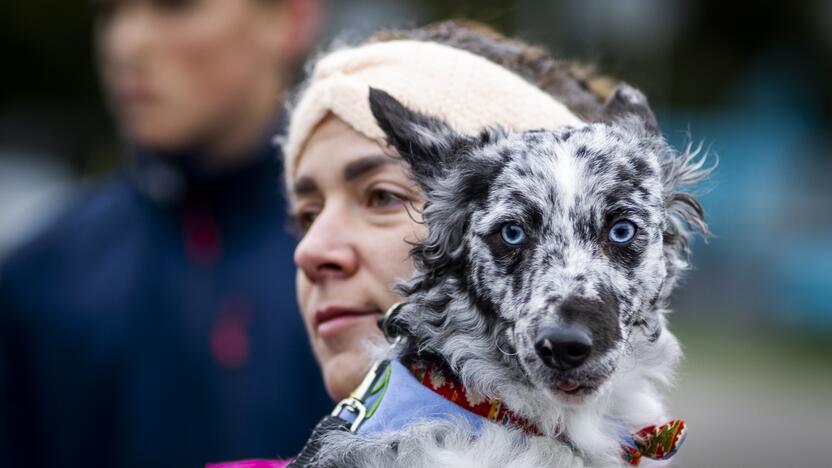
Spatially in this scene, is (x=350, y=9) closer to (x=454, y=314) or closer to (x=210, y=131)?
(x=210, y=131)

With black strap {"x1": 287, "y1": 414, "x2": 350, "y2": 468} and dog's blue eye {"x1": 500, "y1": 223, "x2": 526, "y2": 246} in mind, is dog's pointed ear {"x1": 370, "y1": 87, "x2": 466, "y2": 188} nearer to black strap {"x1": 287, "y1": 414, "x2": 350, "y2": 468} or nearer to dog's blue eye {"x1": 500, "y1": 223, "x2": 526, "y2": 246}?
dog's blue eye {"x1": 500, "y1": 223, "x2": 526, "y2": 246}

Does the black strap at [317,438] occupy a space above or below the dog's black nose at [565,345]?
below

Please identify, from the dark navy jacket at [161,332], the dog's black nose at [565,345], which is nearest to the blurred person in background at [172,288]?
the dark navy jacket at [161,332]

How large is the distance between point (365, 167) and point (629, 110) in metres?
0.72

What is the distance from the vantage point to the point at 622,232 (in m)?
2.18

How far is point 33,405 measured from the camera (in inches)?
230

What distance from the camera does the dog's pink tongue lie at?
209cm

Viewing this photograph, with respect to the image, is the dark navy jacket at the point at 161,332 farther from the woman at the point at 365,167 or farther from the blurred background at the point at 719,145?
the woman at the point at 365,167

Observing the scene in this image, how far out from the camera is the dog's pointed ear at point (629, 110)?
8.07 ft

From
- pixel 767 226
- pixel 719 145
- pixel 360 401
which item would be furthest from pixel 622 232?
pixel 767 226

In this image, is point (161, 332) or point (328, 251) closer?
point (328, 251)

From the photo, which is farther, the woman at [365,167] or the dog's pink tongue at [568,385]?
the woman at [365,167]

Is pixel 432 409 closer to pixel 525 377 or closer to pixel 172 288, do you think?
pixel 525 377

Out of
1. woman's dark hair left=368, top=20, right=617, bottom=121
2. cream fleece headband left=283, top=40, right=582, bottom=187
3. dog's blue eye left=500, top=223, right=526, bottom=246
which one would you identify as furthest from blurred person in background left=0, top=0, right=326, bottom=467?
dog's blue eye left=500, top=223, right=526, bottom=246
